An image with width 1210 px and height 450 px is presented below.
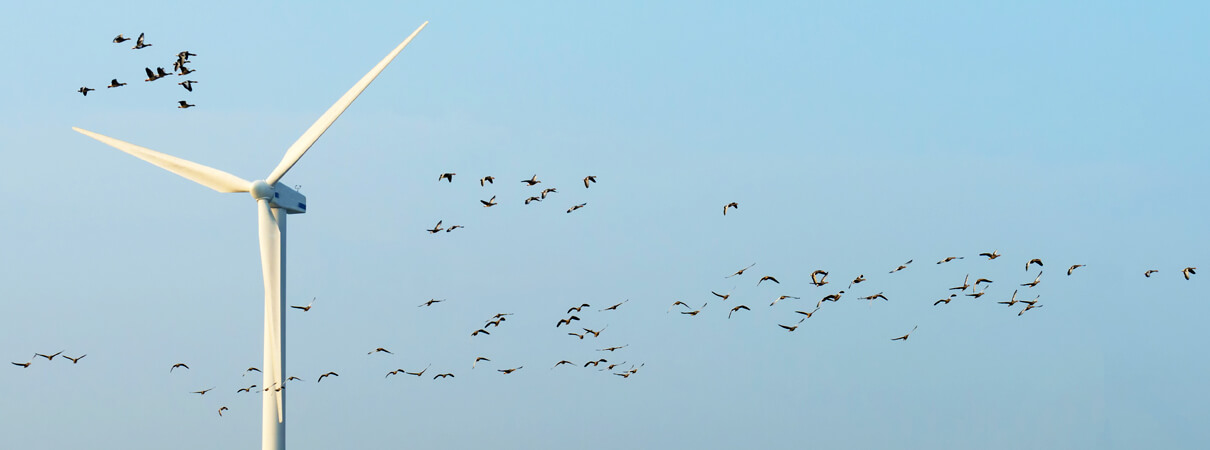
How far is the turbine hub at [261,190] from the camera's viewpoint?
8569 cm


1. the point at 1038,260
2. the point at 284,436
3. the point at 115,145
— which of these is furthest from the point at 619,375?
the point at 115,145

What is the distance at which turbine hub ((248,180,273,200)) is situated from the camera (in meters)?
85.7

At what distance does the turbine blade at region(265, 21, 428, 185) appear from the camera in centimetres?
8506

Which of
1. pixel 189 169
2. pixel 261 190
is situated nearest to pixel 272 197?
pixel 261 190

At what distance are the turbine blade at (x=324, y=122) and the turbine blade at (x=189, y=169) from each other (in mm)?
2059

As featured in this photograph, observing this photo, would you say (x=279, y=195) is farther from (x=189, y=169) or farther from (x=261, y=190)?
(x=189, y=169)

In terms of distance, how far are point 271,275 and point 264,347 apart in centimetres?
506

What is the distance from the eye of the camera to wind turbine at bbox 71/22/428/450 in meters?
85.6

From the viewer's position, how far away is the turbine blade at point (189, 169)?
85562 mm

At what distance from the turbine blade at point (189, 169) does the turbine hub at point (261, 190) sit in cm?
50

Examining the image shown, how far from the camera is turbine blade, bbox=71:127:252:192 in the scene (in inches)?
3369

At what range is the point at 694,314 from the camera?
7600 cm

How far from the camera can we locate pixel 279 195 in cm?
8738

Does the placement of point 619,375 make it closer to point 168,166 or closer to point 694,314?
point 694,314
